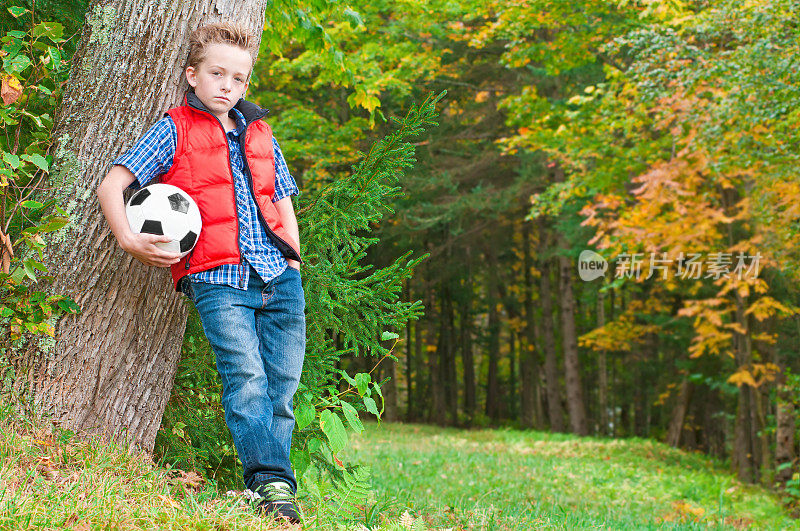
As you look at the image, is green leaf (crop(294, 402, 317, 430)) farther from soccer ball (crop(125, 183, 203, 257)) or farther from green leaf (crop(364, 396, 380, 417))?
soccer ball (crop(125, 183, 203, 257))

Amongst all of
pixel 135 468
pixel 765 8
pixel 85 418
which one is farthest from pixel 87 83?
pixel 765 8

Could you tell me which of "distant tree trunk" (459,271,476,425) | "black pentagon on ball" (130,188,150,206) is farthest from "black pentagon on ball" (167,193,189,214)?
"distant tree trunk" (459,271,476,425)

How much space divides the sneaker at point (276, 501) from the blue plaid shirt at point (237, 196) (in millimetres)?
808

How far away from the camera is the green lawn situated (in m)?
5.45

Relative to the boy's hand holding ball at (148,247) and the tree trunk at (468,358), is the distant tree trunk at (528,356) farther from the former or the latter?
the boy's hand holding ball at (148,247)

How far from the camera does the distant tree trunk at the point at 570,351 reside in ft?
59.6

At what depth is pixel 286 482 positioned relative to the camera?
2.78 m

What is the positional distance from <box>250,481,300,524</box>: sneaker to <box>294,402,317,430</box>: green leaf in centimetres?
57

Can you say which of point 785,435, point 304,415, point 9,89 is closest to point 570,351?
point 785,435

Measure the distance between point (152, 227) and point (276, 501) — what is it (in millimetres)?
1165

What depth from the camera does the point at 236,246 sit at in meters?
2.83

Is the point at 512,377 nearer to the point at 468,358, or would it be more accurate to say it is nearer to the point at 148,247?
the point at 468,358

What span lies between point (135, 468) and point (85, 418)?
35cm

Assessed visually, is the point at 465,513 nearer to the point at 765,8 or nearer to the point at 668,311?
the point at 765,8
